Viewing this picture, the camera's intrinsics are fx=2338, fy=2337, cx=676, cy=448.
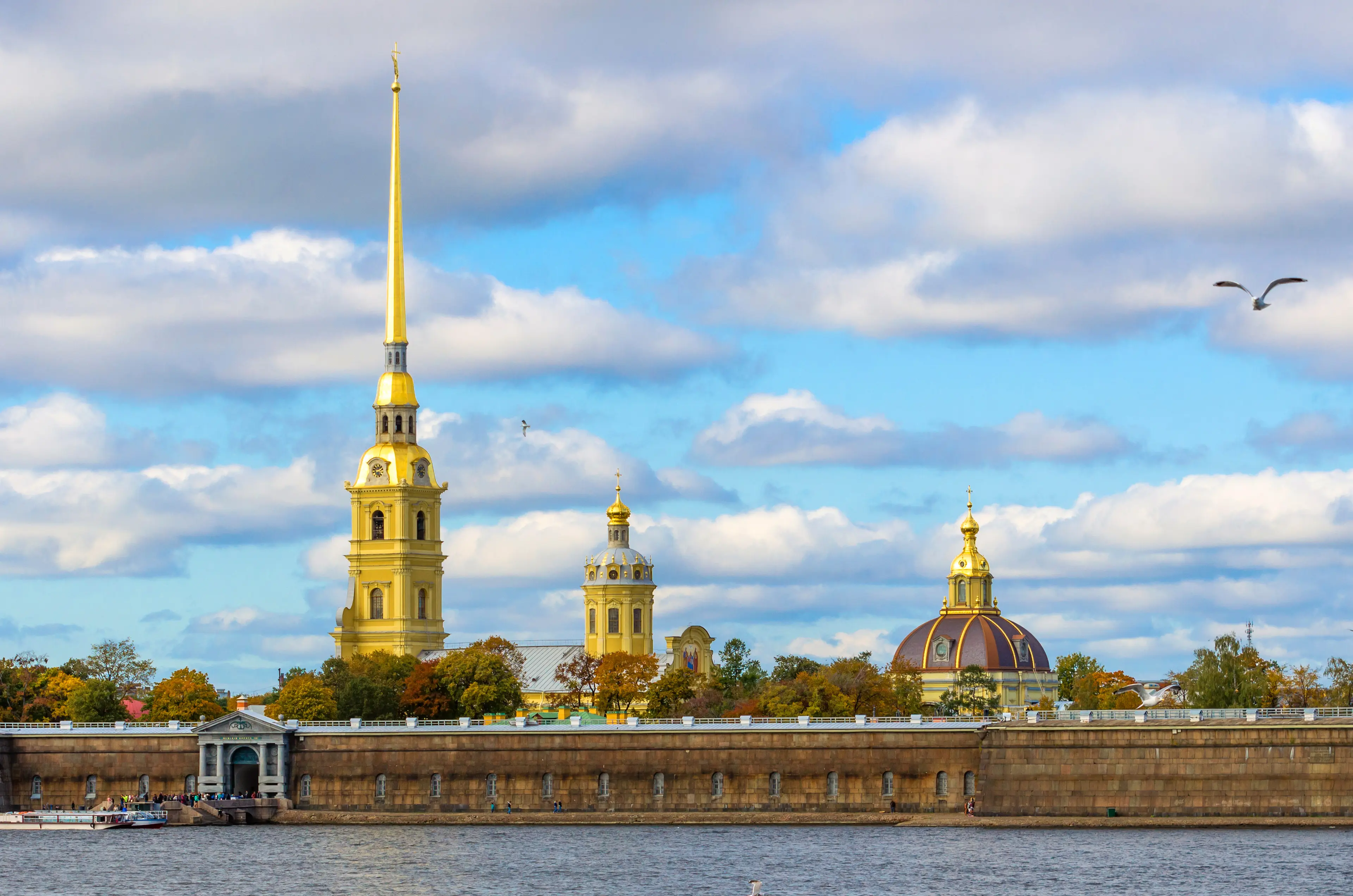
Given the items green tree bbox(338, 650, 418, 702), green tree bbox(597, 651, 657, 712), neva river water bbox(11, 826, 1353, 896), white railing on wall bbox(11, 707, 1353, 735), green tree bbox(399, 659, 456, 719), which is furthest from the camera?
green tree bbox(597, 651, 657, 712)

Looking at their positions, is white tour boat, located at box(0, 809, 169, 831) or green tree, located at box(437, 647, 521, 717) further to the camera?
green tree, located at box(437, 647, 521, 717)

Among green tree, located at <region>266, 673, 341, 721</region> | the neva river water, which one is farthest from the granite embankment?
green tree, located at <region>266, 673, 341, 721</region>

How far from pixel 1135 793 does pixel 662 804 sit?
21422 millimetres

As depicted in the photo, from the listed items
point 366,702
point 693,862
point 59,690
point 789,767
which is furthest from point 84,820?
point 693,862

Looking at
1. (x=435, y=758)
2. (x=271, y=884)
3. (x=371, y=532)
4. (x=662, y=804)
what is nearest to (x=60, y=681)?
(x=371, y=532)

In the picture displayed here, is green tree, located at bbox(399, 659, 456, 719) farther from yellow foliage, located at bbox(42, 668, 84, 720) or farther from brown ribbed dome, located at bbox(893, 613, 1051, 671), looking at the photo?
brown ribbed dome, located at bbox(893, 613, 1051, 671)

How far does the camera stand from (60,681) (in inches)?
5615

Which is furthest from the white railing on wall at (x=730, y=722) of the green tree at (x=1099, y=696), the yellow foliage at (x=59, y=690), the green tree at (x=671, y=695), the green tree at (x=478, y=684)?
the green tree at (x=1099, y=696)

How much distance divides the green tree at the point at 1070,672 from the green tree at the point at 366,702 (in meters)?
61.6

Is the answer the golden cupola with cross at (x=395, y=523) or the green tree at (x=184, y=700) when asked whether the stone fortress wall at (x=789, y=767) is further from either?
the golden cupola with cross at (x=395, y=523)

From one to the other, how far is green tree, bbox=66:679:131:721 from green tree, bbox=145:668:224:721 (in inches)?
94.8

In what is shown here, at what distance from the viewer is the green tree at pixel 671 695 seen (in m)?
131

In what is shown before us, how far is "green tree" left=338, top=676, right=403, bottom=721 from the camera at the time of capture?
5128 inches

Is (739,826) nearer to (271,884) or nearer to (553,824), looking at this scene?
(553,824)
